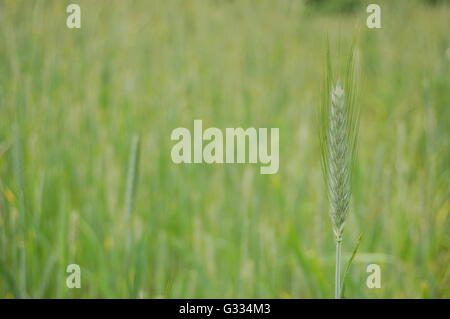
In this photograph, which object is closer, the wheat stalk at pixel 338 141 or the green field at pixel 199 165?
the wheat stalk at pixel 338 141

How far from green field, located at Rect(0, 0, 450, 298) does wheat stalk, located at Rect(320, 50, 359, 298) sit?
11 centimetres

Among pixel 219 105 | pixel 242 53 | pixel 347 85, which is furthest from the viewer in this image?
pixel 242 53

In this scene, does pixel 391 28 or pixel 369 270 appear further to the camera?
pixel 391 28

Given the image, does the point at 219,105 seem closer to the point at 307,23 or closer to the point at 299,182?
the point at 299,182

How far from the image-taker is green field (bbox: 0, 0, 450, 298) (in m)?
0.71

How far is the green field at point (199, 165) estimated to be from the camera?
0.71 metres

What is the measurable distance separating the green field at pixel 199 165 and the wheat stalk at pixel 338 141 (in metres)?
0.11

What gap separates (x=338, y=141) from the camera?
0.35 metres

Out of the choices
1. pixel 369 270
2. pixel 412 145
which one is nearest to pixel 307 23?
pixel 412 145

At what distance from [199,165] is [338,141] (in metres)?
0.73

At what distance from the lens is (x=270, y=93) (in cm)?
139

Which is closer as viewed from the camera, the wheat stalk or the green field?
the wheat stalk

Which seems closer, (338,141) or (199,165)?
(338,141)

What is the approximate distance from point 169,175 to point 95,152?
0.19 meters
